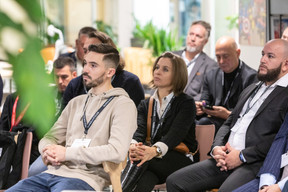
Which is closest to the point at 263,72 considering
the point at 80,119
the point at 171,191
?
the point at 171,191

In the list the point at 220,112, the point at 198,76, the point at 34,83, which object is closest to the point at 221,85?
the point at 220,112

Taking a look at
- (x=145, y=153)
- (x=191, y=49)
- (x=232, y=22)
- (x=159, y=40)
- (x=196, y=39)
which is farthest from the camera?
(x=159, y=40)

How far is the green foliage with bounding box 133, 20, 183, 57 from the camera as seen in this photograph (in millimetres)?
11008

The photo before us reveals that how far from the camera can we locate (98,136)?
9.85 feet

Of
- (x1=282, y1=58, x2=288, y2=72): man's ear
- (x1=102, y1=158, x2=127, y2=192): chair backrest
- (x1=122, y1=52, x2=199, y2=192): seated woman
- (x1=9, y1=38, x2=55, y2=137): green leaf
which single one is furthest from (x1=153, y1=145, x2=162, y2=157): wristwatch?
(x1=9, y1=38, x2=55, y2=137): green leaf

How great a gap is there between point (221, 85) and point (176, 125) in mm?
1207

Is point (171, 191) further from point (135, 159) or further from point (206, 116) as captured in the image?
point (206, 116)

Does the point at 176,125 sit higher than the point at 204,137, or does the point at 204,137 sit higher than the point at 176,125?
the point at 176,125

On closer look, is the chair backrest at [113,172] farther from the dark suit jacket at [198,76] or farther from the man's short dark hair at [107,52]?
the dark suit jacket at [198,76]

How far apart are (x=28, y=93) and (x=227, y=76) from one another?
4.46 metres

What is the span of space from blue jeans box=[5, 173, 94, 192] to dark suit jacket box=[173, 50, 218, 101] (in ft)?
7.84

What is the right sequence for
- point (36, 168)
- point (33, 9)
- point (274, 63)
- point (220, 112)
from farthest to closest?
1. point (220, 112)
2. point (36, 168)
3. point (274, 63)
4. point (33, 9)

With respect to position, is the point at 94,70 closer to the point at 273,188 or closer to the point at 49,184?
the point at 49,184

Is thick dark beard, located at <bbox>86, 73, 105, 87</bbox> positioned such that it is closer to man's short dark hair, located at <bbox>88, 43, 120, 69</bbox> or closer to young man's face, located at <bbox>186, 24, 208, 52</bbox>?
man's short dark hair, located at <bbox>88, 43, 120, 69</bbox>
